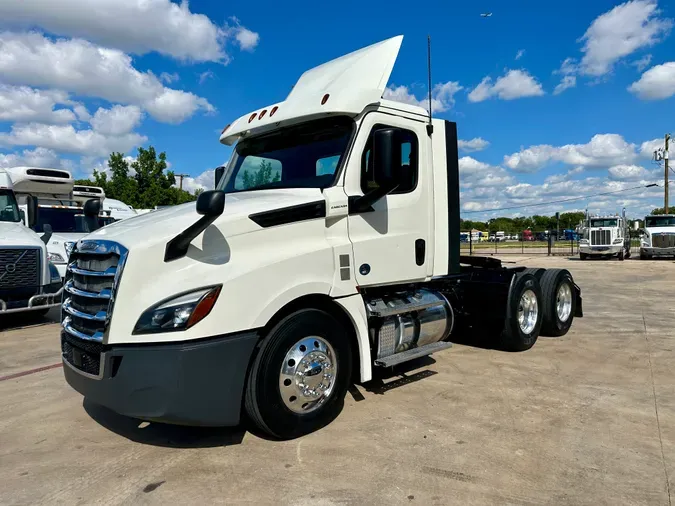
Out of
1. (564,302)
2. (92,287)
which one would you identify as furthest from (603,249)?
(92,287)

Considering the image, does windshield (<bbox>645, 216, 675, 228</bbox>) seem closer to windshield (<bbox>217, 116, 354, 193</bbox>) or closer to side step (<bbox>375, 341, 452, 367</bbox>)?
side step (<bbox>375, 341, 452, 367</bbox>)

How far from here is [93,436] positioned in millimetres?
3920

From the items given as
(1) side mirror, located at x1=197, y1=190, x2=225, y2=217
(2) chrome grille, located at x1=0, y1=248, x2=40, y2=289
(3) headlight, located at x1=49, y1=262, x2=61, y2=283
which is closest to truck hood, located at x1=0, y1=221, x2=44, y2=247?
(2) chrome grille, located at x1=0, y1=248, x2=40, y2=289

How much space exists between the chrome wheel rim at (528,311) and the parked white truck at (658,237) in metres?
25.3

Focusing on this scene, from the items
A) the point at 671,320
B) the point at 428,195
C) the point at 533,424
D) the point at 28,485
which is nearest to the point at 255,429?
the point at 28,485

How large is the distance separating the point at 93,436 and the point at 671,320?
9.22 meters

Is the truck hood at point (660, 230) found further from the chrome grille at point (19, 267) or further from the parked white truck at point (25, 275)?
the chrome grille at point (19, 267)

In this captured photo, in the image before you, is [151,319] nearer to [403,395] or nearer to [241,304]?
Answer: [241,304]

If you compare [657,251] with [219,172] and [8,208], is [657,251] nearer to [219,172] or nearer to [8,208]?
[219,172]

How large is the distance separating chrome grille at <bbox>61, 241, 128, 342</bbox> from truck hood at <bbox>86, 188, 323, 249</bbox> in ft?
0.33

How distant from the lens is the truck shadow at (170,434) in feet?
Result: 12.4

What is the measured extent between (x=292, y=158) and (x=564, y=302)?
17.9ft

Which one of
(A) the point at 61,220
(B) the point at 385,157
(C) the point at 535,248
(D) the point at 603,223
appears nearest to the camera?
(B) the point at 385,157

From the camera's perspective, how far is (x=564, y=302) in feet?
25.5
